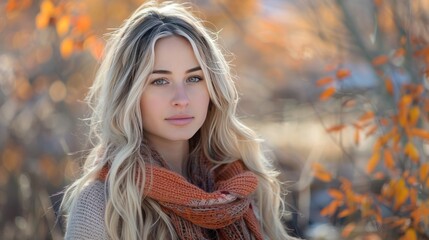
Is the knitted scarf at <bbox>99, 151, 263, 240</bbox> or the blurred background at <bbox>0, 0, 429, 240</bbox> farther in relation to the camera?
the blurred background at <bbox>0, 0, 429, 240</bbox>

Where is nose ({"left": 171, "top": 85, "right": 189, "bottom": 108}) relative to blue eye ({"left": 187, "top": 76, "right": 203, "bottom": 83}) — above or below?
below

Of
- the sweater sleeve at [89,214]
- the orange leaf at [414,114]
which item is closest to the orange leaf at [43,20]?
the orange leaf at [414,114]

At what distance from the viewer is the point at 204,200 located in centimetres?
296

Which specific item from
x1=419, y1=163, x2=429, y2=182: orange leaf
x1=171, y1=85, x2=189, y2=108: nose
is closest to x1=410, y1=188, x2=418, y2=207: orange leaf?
x1=419, y1=163, x2=429, y2=182: orange leaf

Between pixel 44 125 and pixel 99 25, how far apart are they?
2.42 feet

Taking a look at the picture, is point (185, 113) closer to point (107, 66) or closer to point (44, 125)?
point (107, 66)

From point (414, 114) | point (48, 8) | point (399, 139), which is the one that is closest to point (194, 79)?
point (414, 114)

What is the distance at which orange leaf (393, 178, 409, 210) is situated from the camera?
441 cm

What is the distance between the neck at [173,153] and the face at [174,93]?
102mm

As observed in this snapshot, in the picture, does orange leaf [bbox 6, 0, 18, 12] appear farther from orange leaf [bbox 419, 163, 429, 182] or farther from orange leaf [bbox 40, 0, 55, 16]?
orange leaf [bbox 419, 163, 429, 182]

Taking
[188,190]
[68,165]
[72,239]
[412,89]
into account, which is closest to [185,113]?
[188,190]

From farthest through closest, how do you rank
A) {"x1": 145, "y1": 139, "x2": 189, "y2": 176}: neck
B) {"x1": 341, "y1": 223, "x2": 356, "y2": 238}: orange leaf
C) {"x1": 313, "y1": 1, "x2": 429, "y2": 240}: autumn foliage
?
1. {"x1": 341, "y1": 223, "x2": 356, "y2": 238}: orange leaf
2. {"x1": 313, "y1": 1, "x2": 429, "y2": 240}: autumn foliage
3. {"x1": 145, "y1": 139, "x2": 189, "y2": 176}: neck

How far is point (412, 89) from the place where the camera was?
445cm

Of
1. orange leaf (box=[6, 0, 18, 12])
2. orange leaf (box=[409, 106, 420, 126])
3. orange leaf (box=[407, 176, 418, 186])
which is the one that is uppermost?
orange leaf (box=[6, 0, 18, 12])
